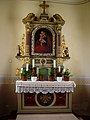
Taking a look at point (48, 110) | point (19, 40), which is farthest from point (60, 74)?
point (19, 40)

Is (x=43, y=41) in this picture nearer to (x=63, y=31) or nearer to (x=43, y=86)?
(x=63, y=31)

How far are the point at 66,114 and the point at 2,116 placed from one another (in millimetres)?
1765

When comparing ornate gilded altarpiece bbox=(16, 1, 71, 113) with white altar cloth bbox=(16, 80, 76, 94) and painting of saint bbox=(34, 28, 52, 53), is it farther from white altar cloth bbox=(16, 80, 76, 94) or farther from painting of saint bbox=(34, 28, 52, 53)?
white altar cloth bbox=(16, 80, 76, 94)

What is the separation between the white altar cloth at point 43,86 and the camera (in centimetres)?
624

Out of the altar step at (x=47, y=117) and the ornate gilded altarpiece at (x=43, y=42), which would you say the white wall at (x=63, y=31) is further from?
the altar step at (x=47, y=117)

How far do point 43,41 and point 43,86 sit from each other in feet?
4.52

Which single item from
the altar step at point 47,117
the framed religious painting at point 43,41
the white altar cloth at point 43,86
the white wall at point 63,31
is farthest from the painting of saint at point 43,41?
the altar step at point 47,117

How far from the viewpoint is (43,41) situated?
6938mm

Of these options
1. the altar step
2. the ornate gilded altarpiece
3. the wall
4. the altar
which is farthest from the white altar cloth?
the wall

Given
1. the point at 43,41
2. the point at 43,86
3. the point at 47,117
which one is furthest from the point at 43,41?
the point at 47,117

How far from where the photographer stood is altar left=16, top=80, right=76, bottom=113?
20.6ft

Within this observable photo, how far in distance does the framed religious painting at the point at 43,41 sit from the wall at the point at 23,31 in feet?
1.31

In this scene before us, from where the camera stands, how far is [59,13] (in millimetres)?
7176

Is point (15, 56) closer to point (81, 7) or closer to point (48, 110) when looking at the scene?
point (48, 110)
